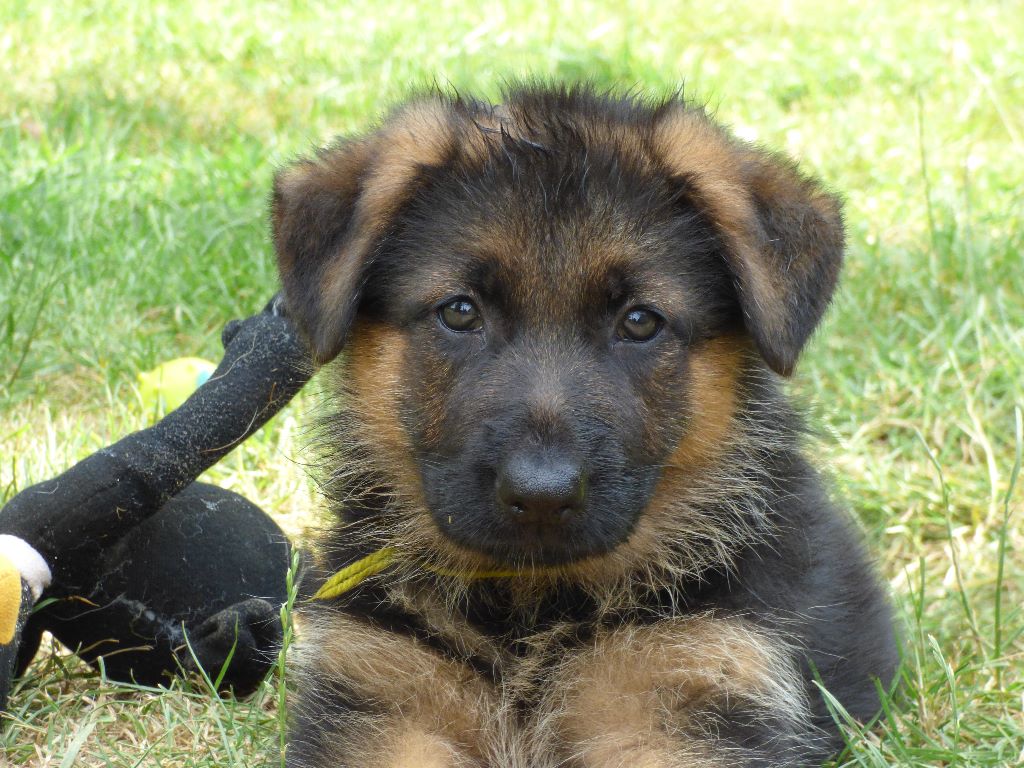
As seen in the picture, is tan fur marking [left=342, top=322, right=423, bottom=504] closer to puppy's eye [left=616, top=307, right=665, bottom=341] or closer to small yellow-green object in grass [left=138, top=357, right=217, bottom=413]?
puppy's eye [left=616, top=307, right=665, bottom=341]

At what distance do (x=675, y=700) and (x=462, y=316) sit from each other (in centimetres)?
94

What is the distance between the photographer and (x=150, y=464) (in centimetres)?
337

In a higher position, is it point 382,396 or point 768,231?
point 768,231

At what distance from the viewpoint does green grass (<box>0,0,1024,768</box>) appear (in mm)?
3604

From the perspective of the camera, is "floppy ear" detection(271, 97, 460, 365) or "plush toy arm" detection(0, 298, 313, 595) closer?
"floppy ear" detection(271, 97, 460, 365)

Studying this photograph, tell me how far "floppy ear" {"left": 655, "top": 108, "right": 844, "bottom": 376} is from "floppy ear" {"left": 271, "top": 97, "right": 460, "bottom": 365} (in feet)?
1.95

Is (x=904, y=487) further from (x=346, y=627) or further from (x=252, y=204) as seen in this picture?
(x=252, y=204)

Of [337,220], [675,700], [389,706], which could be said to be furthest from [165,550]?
[675,700]

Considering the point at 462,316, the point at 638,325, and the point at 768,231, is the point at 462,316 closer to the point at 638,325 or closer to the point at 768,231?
the point at 638,325

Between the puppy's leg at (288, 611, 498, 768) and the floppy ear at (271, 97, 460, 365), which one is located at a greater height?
the floppy ear at (271, 97, 460, 365)

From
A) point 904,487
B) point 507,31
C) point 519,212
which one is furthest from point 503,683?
point 507,31

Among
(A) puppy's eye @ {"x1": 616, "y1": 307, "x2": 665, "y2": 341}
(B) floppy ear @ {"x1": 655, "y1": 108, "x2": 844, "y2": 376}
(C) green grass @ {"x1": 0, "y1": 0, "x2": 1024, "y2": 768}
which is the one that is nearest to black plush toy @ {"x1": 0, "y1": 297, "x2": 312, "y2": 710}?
(C) green grass @ {"x1": 0, "y1": 0, "x2": 1024, "y2": 768}

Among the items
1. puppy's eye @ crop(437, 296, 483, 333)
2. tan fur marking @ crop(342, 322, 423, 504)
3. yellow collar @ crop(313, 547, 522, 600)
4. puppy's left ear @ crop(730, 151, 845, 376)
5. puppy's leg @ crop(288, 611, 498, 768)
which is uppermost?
puppy's left ear @ crop(730, 151, 845, 376)

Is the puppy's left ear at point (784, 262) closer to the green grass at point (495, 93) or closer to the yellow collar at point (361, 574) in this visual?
the green grass at point (495, 93)
